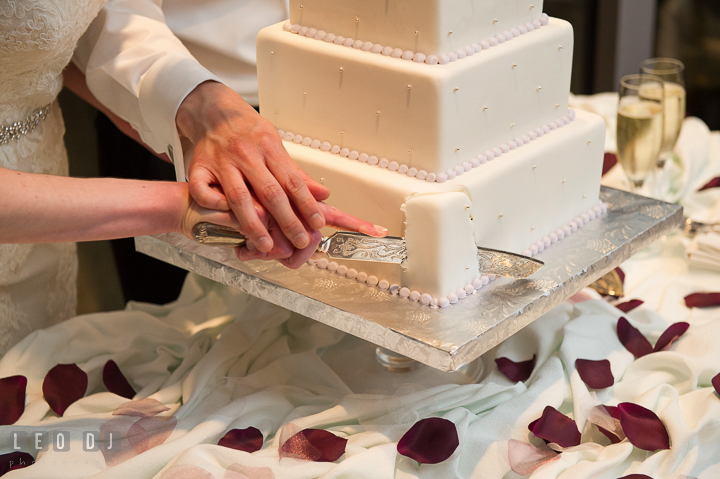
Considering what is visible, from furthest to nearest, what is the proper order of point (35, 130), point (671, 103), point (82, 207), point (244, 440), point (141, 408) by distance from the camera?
point (671, 103) → point (35, 130) → point (141, 408) → point (244, 440) → point (82, 207)

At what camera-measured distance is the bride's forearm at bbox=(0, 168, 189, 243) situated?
3.29 ft

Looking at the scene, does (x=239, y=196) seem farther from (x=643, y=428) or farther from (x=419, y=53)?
(x=643, y=428)

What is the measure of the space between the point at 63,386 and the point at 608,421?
95 cm

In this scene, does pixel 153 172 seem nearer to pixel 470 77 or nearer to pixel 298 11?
pixel 298 11

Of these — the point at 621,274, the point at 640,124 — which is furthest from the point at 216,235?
the point at 640,124

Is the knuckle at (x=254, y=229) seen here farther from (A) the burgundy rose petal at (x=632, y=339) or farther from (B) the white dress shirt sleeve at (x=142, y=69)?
(A) the burgundy rose petal at (x=632, y=339)

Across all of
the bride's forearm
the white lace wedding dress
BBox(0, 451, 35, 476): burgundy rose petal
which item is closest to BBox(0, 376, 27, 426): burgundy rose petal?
BBox(0, 451, 35, 476): burgundy rose petal

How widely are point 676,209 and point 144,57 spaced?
3.64 ft

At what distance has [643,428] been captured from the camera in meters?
1.12

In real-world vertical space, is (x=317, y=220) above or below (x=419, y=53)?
below

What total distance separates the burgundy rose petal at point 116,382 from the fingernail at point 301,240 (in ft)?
1.54

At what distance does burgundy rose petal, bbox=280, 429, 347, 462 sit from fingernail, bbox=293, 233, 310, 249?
29 cm

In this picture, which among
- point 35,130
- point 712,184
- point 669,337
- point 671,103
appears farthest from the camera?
point 712,184

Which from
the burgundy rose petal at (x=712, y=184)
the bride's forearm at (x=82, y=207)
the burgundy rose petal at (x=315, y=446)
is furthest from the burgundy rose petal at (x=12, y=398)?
the burgundy rose petal at (x=712, y=184)
